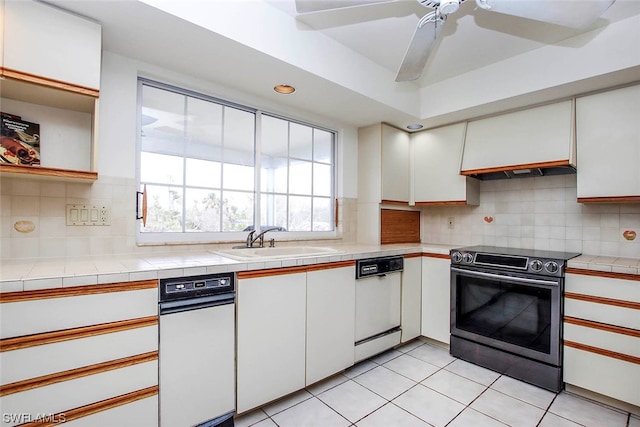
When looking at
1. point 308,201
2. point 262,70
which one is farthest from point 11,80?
point 308,201

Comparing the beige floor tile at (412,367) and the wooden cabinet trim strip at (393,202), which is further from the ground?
the wooden cabinet trim strip at (393,202)

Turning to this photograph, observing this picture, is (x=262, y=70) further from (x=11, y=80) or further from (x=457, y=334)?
(x=457, y=334)

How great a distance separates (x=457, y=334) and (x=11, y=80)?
3154 millimetres

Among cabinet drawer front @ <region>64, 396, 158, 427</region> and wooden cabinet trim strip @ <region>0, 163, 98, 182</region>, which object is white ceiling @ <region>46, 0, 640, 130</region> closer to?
wooden cabinet trim strip @ <region>0, 163, 98, 182</region>

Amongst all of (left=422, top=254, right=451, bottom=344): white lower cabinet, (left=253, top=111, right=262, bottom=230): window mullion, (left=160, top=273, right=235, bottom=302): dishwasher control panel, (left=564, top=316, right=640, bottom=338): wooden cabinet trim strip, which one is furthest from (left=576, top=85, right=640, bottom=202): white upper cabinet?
(left=160, top=273, right=235, bottom=302): dishwasher control panel

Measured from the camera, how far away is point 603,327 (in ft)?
6.16

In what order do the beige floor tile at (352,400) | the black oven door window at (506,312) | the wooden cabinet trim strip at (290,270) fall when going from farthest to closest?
the black oven door window at (506,312), the beige floor tile at (352,400), the wooden cabinet trim strip at (290,270)

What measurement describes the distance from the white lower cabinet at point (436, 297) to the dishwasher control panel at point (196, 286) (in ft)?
6.02

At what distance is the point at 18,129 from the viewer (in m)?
1.53

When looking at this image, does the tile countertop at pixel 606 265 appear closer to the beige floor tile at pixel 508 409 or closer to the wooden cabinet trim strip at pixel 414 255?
the beige floor tile at pixel 508 409

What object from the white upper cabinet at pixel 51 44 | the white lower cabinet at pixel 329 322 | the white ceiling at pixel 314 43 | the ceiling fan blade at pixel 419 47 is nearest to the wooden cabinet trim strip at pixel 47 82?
the white upper cabinet at pixel 51 44

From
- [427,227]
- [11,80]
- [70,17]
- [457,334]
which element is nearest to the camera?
[11,80]

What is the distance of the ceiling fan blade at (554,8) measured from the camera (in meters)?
1.43

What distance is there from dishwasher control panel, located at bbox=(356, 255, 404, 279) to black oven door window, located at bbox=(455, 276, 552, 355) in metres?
0.51
